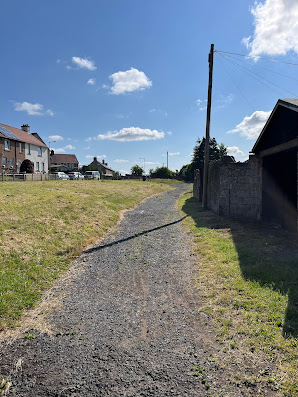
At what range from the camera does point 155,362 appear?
335cm

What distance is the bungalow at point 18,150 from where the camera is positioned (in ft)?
127

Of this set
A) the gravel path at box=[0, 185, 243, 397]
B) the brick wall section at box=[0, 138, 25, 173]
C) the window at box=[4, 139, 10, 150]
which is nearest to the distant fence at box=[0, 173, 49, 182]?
the brick wall section at box=[0, 138, 25, 173]

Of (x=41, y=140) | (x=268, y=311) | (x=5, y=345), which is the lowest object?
(x=5, y=345)

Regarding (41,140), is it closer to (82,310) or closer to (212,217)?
(212,217)

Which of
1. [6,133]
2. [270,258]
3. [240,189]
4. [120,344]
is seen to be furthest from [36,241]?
[6,133]

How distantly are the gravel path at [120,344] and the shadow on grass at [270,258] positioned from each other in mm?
1399

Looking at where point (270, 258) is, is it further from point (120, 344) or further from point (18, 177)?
point (18, 177)

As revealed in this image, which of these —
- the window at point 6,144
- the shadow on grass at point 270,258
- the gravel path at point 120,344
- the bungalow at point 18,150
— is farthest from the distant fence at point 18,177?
the gravel path at point 120,344

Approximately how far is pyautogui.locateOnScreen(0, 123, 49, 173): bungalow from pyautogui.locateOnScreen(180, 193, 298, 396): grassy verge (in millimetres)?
38229

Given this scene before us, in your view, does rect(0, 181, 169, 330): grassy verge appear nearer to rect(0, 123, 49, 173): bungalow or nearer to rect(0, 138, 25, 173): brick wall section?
rect(0, 138, 25, 173): brick wall section

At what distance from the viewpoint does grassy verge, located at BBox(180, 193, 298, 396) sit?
320cm

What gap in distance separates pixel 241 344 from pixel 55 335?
273 cm

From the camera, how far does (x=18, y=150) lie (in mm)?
41844

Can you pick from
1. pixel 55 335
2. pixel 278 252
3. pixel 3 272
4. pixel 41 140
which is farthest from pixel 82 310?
pixel 41 140
